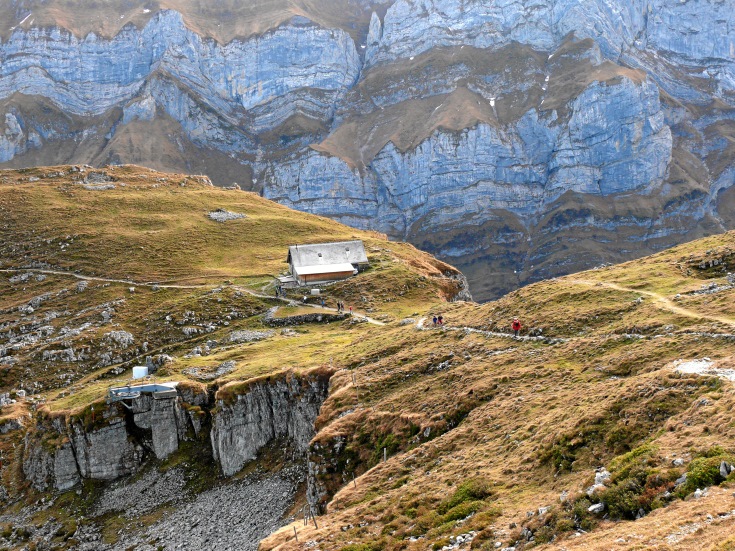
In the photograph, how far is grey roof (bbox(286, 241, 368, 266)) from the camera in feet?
362

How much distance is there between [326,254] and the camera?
112 meters

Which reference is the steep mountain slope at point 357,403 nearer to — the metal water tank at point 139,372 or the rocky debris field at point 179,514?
the rocky debris field at point 179,514

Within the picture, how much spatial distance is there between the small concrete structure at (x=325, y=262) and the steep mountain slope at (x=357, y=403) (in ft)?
9.39

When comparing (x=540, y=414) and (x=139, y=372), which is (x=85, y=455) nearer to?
(x=139, y=372)

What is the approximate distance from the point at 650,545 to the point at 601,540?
212 centimetres

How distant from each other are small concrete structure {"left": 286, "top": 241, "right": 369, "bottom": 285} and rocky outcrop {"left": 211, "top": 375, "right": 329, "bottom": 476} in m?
43.6

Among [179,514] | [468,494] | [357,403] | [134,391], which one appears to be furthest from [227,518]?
[468,494]

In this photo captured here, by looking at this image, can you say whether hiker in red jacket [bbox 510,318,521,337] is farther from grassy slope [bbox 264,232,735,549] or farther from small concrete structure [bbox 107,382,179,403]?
small concrete structure [bbox 107,382,179,403]

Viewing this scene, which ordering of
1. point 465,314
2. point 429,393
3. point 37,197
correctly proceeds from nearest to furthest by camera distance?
point 429,393 → point 465,314 → point 37,197

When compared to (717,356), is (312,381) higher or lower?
lower

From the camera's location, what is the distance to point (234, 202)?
163m

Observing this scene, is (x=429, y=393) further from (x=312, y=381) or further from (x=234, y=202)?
(x=234, y=202)

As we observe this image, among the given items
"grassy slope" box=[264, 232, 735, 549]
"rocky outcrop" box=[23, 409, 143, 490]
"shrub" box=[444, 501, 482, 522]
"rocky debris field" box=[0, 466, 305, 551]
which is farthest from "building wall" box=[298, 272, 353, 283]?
"shrub" box=[444, 501, 482, 522]

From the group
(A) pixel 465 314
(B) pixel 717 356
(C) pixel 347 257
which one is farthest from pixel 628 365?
(C) pixel 347 257
